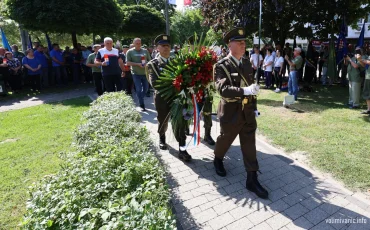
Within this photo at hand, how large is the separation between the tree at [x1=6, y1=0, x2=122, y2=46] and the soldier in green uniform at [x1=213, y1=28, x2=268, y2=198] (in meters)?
10.3

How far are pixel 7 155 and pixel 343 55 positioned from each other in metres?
13.5

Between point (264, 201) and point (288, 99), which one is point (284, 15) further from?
point (264, 201)

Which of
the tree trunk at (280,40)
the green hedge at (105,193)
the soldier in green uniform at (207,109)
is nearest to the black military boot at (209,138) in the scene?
the soldier in green uniform at (207,109)

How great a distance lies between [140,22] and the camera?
2297 centimetres

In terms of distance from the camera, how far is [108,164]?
275cm

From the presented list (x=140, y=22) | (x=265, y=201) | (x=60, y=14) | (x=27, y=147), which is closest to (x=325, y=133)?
(x=265, y=201)

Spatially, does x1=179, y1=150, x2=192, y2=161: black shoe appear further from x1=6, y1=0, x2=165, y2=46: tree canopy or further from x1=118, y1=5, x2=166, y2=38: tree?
x1=118, y1=5, x2=166, y2=38: tree

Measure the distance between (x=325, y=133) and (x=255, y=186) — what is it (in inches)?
121

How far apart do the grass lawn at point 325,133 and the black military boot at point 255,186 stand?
1287 millimetres

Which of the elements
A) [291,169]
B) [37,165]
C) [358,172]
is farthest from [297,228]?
[37,165]

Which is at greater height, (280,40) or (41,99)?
(280,40)

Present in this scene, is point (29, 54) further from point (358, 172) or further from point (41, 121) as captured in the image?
point (358, 172)

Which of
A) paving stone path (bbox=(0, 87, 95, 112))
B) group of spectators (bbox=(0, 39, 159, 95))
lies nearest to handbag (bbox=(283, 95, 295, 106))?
group of spectators (bbox=(0, 39, 159, 95))

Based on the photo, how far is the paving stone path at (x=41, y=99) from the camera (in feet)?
31.4
